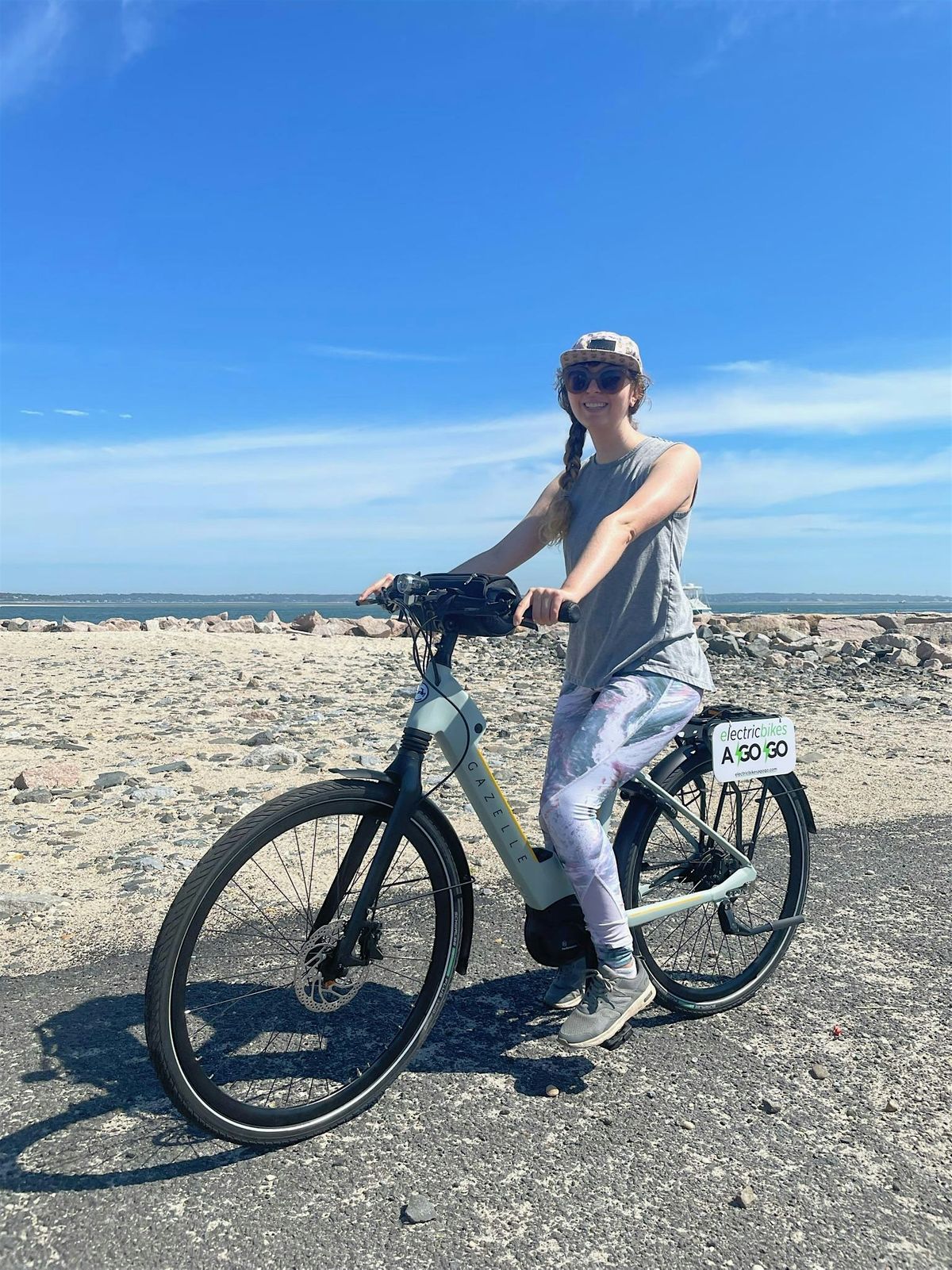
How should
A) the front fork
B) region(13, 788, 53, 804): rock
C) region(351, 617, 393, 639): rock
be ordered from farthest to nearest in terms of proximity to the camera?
region(351, 617, 393, 639): rock < region(13, 788, 53, 804): rock < the front fork

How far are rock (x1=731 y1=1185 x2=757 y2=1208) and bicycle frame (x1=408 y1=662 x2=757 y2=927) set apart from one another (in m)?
1.00

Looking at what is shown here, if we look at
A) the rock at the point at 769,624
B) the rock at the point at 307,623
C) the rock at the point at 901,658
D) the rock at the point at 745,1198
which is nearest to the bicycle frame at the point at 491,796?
the rock at the point at 745,1198

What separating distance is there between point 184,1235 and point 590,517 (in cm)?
266

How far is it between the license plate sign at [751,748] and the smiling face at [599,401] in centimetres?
131

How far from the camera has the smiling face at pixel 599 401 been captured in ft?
11.5

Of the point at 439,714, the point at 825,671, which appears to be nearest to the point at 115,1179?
the point at 439,714

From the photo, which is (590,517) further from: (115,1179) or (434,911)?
(115,1179)

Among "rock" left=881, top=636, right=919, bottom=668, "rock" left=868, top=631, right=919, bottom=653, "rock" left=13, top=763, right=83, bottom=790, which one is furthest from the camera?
"rock" left=868, top=631, right=919, bottom=653

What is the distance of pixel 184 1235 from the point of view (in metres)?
2.42

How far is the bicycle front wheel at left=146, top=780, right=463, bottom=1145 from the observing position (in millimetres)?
2625

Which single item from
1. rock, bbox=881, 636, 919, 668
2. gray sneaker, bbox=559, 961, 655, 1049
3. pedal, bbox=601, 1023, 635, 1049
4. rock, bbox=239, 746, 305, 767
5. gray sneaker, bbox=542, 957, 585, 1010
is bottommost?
pedal, bbox=601, 1023, 635, 1049

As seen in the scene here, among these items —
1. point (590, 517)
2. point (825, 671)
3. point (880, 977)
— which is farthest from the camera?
point (825, 671)

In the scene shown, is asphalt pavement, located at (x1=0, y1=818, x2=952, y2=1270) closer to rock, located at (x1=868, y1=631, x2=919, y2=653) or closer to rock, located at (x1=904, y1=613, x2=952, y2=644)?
rock, located at (x1=868, y1=631, x2=919, y2=653)

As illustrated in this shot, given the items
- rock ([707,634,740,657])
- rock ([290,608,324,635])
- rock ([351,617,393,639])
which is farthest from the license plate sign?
rock ([290,608,324,635])
